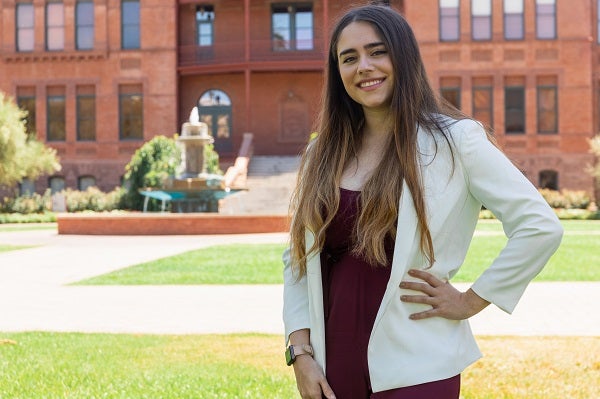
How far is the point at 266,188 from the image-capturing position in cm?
3117

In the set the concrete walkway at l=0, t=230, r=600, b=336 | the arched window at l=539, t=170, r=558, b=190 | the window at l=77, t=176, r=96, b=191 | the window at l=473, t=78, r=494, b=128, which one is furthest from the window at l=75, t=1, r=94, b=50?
the concrete walkway at l=0, t=230, r=600, b=336

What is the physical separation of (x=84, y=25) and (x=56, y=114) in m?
4.30

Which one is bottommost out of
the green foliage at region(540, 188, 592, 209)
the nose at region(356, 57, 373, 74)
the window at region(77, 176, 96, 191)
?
the green foliage at region(540, 188, 592, 209)

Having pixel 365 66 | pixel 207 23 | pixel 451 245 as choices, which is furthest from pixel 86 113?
pixel 451 245

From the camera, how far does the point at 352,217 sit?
262 centimetres

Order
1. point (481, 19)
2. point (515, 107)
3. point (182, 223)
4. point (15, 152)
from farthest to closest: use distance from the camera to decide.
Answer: point (515, 107), point (481, 19), point (15, 152), point (182, 223)

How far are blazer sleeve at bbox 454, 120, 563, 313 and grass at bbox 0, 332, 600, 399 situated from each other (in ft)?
9.78

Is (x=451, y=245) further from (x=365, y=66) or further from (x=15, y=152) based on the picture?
(x=15, y=152)

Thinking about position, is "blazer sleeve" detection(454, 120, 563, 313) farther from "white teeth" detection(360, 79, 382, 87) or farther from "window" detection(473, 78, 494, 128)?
"window" detection(473, 78, 494, 128)

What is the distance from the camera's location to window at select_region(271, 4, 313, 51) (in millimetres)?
38844

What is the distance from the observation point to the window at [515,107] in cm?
3744

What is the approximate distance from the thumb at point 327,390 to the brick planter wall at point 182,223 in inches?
794

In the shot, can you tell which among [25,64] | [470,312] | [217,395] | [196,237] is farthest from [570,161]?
[470,312]

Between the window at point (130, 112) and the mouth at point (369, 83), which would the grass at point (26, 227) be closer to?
the window at point (130, 112)
